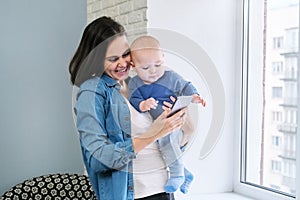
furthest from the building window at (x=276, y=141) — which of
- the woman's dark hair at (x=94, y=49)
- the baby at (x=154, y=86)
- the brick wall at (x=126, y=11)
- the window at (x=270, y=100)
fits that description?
the woman's dark hair at (x=94, y=49)

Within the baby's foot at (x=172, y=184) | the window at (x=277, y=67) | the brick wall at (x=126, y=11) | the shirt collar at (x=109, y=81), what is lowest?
the baby's foot at (x=172, y=184)

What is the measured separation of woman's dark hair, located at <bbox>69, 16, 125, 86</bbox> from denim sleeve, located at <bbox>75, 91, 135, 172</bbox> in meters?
0.08

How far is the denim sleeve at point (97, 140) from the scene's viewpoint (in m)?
1.21

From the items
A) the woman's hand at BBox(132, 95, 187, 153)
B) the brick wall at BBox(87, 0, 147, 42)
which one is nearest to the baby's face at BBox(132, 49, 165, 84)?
the woman's hand at BBox(132, 95, 187, 153)

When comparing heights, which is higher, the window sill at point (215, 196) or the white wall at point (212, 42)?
the white wall at point (212, 42)

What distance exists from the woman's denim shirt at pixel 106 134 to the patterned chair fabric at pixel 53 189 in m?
1.20

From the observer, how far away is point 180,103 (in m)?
1.27

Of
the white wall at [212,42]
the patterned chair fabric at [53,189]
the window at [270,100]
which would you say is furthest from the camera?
the patterned chair fabric at [53,189]

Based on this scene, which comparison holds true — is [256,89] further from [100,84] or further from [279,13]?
[100,84]

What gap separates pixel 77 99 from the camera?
126cm

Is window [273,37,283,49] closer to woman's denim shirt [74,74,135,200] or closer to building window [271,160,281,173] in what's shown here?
building window [271,160,281,173]

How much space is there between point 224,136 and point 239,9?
70 centimetres

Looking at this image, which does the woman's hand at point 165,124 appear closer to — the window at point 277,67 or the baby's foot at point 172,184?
the baby's foot at point 172,184

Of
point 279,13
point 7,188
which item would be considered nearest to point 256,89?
point 279,13
